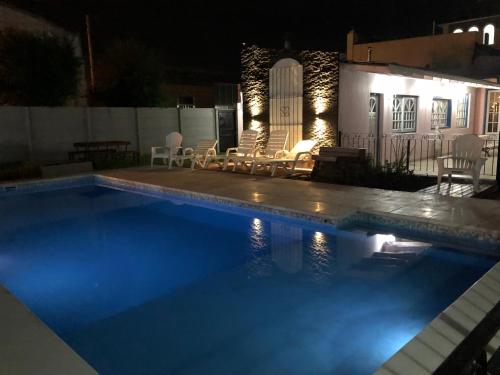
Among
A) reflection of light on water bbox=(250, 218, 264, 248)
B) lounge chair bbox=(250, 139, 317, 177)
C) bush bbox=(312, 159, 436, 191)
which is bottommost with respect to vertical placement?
reflection of light on water bbox=(250, 218, 264, 248)

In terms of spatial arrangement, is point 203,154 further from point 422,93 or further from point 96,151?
point 422,93

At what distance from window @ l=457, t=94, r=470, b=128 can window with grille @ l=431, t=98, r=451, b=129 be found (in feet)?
2.57

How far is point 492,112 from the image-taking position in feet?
52.4

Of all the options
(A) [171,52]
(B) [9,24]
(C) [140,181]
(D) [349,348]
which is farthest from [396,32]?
(D) [349,348]

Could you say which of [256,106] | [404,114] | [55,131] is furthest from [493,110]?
[55,131]

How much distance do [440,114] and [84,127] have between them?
11.1 meters

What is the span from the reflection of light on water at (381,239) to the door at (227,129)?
35.0 feet

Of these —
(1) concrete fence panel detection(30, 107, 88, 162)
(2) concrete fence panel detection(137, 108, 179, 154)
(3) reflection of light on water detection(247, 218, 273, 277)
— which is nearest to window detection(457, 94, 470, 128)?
(2) concrete fence panel detection(137, 108, 179, 154)

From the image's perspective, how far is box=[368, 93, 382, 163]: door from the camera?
11031 millimetres

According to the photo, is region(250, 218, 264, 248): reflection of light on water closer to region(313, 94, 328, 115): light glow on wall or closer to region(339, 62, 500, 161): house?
region(339, 62, 500, 161): house

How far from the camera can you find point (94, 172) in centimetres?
1165

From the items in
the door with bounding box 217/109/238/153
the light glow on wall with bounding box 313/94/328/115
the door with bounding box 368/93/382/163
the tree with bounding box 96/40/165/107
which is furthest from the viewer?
the tree with bounding box 96/40/165/107

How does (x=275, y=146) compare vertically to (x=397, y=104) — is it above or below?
below

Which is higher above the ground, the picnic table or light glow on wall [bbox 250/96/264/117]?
light glow on wall [bbox 250/96/264/117]
